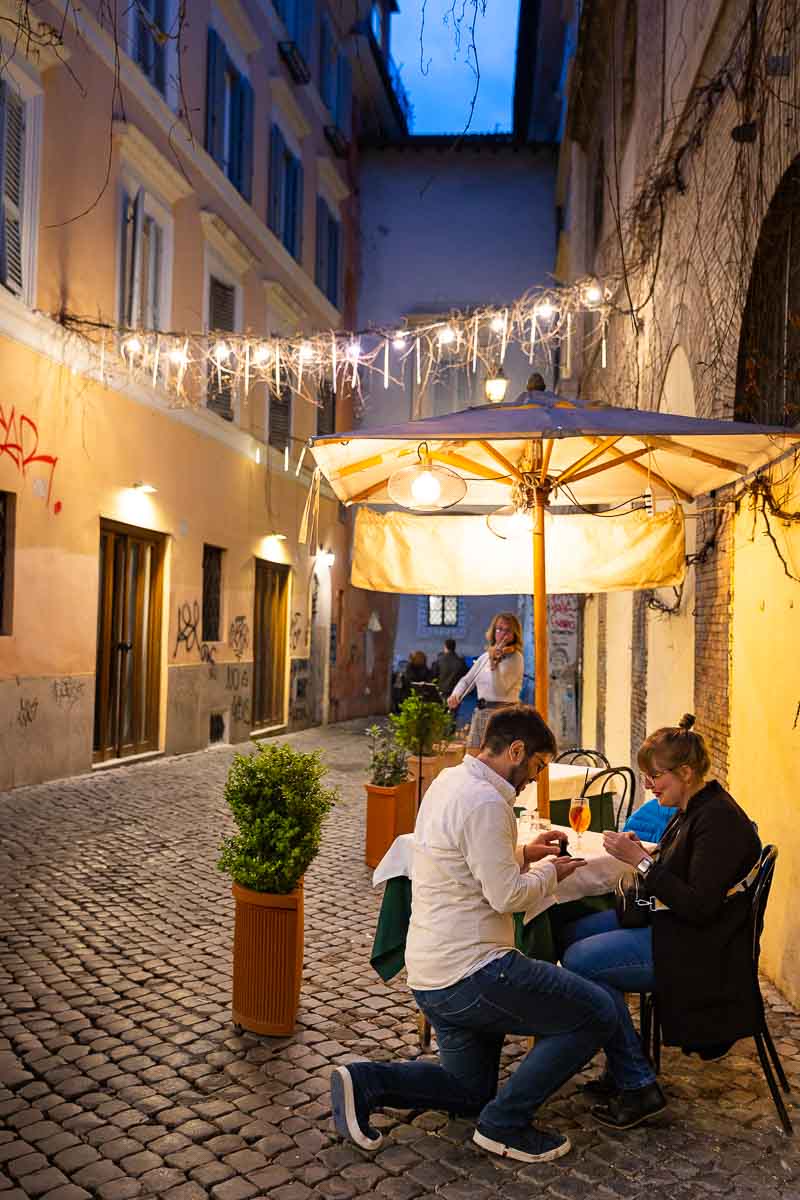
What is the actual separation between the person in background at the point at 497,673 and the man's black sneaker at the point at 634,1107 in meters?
4.97

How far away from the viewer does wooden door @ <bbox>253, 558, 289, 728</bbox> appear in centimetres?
1680

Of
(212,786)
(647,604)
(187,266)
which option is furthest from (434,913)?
(187,266)

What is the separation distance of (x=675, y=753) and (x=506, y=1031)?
43.4 inches

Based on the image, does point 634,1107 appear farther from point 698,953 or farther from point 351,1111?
point 351,1111

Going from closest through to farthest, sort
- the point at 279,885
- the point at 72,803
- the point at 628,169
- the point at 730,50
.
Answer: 1. the point at 279,885
2. the point at 730,50
3. the point at 72,803
4. the point at 628,169

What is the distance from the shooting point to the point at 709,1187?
3.20 metres

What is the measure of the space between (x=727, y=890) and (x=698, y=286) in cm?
531

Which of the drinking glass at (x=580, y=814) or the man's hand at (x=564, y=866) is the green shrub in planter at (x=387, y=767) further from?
the man's hand at (x=564, y=866)

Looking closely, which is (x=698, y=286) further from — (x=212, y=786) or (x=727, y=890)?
(x=212, y=786)

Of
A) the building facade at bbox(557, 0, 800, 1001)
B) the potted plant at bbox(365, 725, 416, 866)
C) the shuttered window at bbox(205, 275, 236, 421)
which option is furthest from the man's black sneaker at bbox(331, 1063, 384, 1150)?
the shuttered window at bbox(205, 275, 236, 421)

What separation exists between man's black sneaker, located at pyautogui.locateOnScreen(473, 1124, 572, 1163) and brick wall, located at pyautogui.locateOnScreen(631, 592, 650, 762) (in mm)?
6535

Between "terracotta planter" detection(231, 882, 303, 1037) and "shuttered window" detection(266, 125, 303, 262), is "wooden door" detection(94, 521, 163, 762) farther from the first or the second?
"terracotta planter" detection(231, 882, 303, 1037)

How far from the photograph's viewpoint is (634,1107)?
356cm

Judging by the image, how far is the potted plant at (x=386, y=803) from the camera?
24.6 feet
